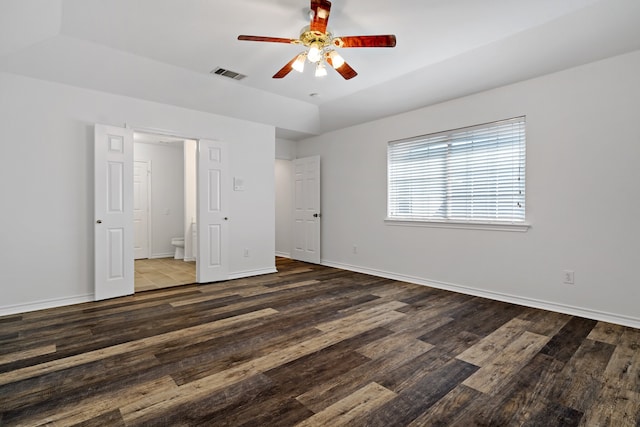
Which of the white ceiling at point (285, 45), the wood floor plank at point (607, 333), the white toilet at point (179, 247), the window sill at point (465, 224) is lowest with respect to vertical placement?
the wood floor plank at point (607, 333)

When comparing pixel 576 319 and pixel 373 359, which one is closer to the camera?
pixel 373 359

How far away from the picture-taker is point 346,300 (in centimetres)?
396

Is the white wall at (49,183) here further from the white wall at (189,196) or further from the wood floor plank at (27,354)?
the white wall at (189,196)

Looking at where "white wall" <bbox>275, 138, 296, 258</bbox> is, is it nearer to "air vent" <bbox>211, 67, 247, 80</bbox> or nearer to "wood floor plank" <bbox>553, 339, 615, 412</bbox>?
"air vent" <bbox>211, 67, 247, 80</bbox>

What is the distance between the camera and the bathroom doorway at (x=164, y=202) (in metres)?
6.71

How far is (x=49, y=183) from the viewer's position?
12.1 feet

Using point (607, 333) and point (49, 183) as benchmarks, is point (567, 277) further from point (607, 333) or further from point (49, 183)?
point (49, 183)

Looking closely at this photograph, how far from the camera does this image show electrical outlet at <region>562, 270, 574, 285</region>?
11.4 feet

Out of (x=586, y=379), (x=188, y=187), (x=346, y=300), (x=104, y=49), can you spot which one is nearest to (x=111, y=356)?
(x=346, y=300)

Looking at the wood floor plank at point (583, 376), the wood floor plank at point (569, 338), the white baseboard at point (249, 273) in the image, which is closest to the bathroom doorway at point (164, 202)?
the white baseboard at point (249, 273)

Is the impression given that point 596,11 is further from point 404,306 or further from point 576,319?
point 404,306

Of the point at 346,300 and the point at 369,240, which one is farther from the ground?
the point at 369,240

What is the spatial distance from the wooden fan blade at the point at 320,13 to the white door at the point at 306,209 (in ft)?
12.1

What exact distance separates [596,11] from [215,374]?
417cm
